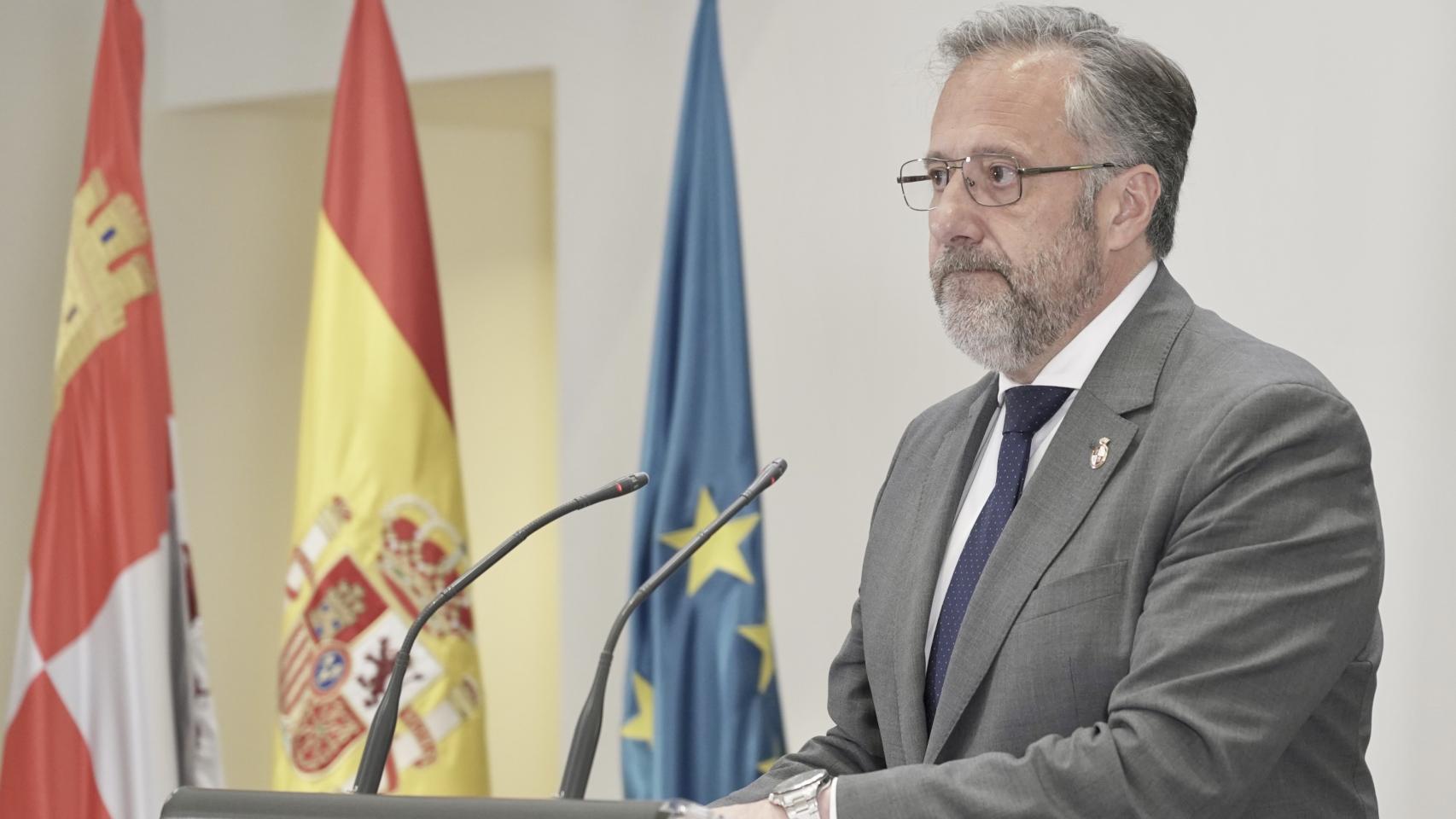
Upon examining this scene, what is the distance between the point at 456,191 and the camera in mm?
4988

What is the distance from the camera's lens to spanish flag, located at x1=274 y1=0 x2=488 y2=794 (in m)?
3.78

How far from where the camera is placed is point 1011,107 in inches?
78.8

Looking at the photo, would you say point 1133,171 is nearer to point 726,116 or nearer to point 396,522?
point 726,116

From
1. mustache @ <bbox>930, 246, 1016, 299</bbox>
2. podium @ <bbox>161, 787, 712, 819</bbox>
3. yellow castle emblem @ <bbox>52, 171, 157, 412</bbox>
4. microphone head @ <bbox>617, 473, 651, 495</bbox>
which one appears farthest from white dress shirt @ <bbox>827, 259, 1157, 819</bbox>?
yellow castle emblem @ <bbox>52, 171, 157, 412</bbox>

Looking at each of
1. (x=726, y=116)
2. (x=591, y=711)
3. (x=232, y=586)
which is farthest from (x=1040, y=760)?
(x=232, y=586)

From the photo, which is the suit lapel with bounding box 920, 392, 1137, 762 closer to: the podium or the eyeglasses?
the eyeglasses

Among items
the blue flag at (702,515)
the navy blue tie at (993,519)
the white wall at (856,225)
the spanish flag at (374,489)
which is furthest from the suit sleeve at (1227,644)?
the spanish flag at (374,489)

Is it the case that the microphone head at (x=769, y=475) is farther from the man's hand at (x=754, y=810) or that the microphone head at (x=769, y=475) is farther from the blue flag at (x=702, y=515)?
the blue flag at (x=702, y=515)

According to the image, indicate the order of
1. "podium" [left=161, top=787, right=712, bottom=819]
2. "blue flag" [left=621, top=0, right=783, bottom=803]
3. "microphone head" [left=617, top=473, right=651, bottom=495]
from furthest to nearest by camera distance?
"blue flag" [left=621, top=0, right=783, bottom=803] < "microphone head" [left=617, top=473, right=651, bottom=495] < "podium" [left=161, top=787, right=712, bottom=819]

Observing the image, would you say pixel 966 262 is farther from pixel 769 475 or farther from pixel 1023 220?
pixel 769 475

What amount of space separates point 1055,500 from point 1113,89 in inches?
21.0

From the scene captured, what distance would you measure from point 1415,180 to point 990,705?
1767 millimetres

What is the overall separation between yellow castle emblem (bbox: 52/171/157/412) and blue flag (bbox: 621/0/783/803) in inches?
49.9

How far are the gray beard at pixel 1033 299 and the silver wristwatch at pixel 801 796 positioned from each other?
61 centimetres
